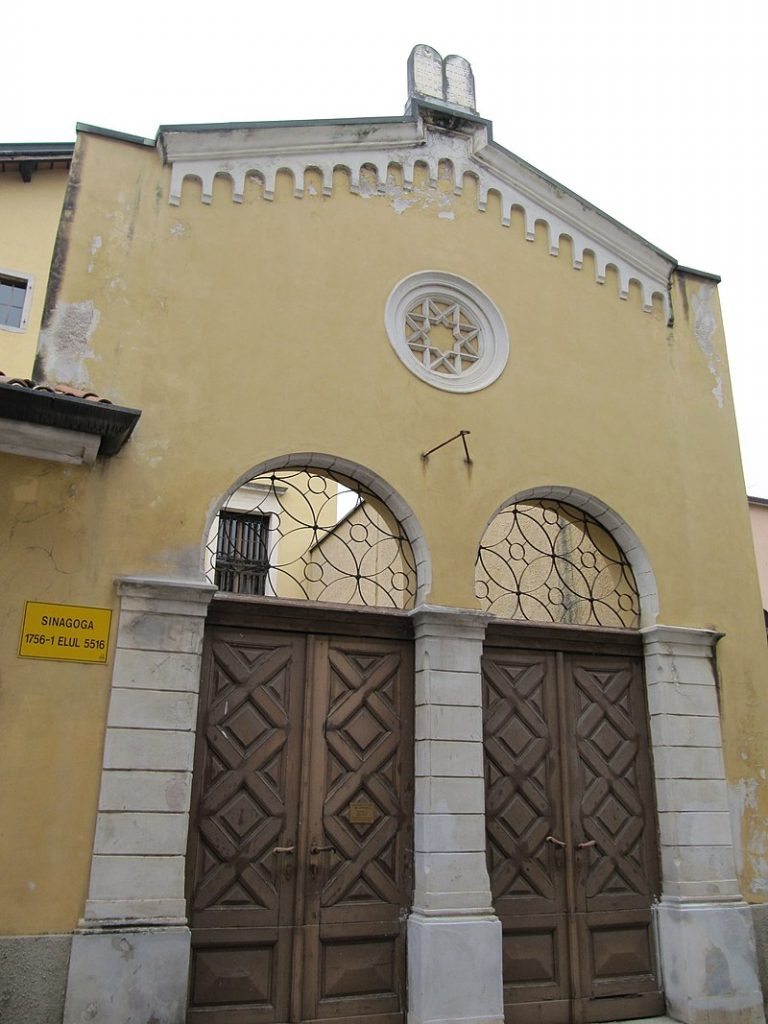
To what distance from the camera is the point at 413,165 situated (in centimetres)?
779

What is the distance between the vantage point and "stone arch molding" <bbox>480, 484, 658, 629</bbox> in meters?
7.48

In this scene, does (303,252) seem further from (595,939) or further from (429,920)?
(595,939)

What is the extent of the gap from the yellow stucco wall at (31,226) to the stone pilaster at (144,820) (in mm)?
6073

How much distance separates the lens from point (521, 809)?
673cm

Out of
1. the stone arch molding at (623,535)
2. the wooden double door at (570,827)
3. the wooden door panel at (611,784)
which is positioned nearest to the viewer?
the wooden double door at (570,827)

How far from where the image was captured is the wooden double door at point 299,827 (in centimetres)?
575

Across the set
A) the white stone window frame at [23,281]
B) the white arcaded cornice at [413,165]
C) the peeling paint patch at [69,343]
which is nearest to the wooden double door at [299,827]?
the peeling paint patch at [69,343]

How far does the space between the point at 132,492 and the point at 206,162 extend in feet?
9.16

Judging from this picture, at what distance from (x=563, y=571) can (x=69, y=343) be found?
5752 mm

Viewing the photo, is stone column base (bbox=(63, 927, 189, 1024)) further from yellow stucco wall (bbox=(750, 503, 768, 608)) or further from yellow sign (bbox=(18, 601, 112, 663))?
yellow stucco wall (bbox=(750, 503, 768, 608))

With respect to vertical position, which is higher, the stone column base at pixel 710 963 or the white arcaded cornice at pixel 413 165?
the white arcaded cornice at pixel 413 165

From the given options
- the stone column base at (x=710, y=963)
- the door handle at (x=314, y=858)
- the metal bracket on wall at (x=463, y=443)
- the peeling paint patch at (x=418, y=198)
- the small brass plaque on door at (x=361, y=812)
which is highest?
the peeling paint patch at (x=418, y=198)

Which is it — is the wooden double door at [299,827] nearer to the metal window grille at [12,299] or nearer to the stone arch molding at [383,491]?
the stone arch molding at [383,491]

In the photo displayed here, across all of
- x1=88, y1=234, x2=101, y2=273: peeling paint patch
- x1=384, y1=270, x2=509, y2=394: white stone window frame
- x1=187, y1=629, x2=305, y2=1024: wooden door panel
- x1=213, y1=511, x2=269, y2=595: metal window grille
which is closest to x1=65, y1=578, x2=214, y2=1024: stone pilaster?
x1=187, y1=629, x2=305, y2=1024: wooden door panel
